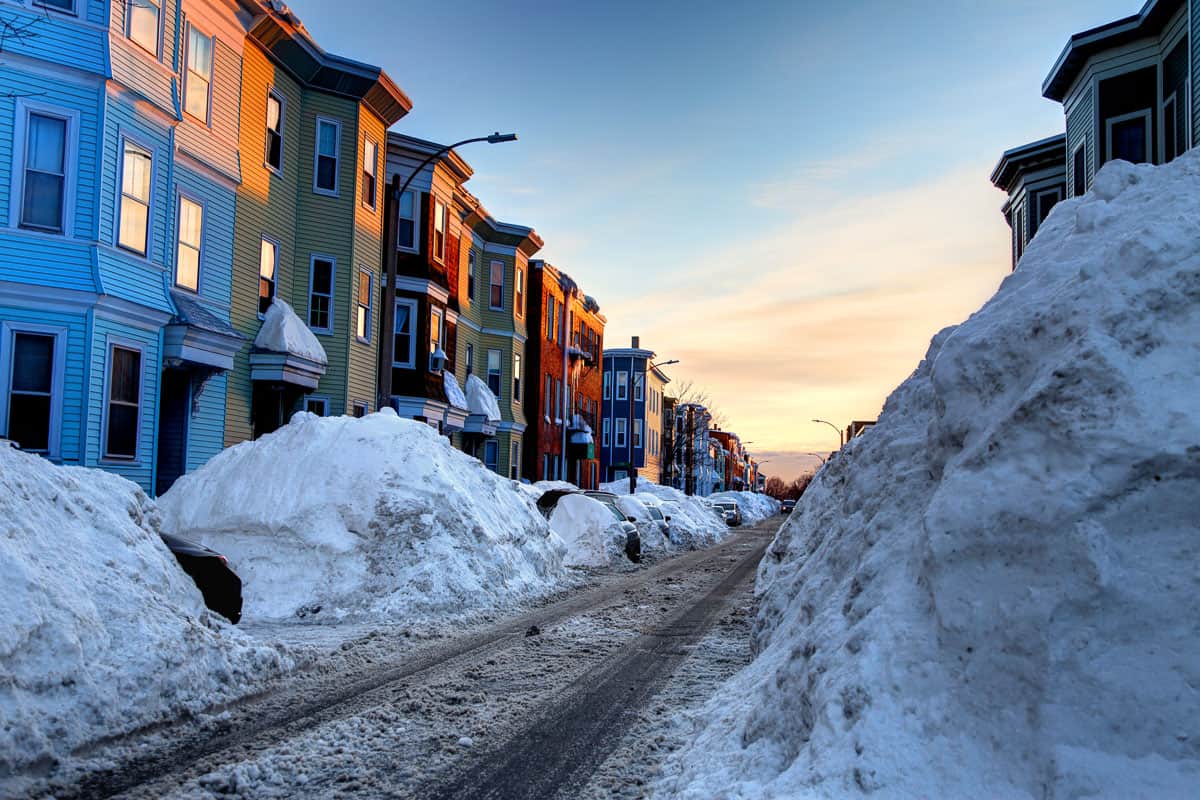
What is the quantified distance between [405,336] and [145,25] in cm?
1280

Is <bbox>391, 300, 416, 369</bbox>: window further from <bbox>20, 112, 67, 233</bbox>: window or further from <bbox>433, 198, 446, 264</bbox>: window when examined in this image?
<bbox>20, 112, 67, 233</bbox>: window

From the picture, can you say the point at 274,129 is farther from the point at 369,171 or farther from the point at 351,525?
the point at 351,525

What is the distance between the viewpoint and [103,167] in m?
15.5

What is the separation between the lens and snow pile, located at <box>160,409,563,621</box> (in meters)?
12.1

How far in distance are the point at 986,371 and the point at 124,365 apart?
14930 mm

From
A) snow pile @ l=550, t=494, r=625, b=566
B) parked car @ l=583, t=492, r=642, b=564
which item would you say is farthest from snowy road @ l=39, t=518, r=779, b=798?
parked car @ l=583, t=492, r=642, b=564

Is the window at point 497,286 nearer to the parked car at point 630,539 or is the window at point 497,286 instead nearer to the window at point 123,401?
the parked car at point 630,539

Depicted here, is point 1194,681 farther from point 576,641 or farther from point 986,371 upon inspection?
point 576,641

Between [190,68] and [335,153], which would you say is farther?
[335,153]

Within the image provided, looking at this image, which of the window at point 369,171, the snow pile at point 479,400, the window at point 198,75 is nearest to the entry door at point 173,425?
the window at point 198,75

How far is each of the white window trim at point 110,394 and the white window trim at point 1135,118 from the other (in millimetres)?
19863

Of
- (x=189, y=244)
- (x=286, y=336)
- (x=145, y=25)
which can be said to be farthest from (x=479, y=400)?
(x=145, y=25)

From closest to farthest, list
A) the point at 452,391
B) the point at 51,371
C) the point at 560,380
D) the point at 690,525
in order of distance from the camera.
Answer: the point at 51,371, the point at 452,391, the point at 690,525, the point at 560,380

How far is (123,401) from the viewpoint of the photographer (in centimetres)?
1620
